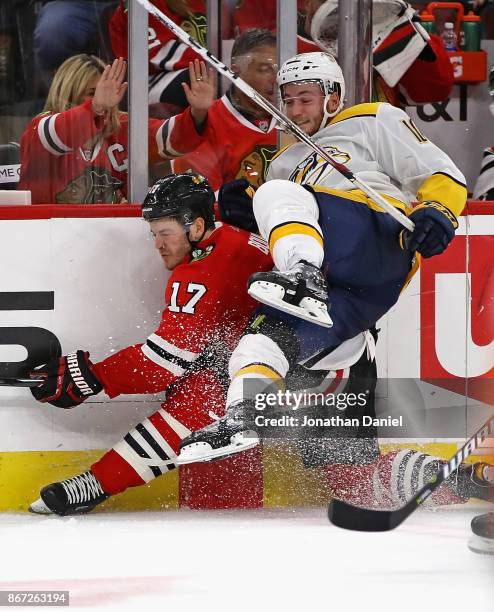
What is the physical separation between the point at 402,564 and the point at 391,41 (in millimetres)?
1489

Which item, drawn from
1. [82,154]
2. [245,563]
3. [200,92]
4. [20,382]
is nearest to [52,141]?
[82,154]

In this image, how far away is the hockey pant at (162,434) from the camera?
272 centimetres

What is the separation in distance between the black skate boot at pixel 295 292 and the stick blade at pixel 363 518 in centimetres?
37

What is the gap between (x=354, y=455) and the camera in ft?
8.91

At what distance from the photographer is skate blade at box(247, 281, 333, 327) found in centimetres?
228

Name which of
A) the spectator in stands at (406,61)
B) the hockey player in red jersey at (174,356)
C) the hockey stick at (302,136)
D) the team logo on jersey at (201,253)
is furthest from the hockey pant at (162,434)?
the spectator in stands at (406,61)

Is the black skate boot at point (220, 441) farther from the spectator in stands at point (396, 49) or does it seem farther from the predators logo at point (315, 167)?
the spectator in stands at point (396, 49)

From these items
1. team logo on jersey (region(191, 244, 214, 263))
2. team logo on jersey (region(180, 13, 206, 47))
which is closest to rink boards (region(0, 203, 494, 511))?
team logo on jersey (region(191, 244, 214, 263))

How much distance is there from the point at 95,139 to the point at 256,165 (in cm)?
40

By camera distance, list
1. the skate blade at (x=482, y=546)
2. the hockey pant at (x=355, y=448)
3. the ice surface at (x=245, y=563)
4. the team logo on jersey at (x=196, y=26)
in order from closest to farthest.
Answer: the ice surface at (x=245, y=563) → the skate blade at (x=482, y=546) → the hockey pant at (x=355, y=448) → the team logo on jersey at (x=196, y=26)

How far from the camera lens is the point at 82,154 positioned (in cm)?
293

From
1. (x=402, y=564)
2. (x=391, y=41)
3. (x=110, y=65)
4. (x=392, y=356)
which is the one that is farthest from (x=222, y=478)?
(x=391, y=41)

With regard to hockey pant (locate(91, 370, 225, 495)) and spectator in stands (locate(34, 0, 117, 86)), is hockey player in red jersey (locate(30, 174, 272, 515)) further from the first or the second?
spectator in stands (locate(34, 0, 117, 86))

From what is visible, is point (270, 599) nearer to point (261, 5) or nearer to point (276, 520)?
point (276, 520)
